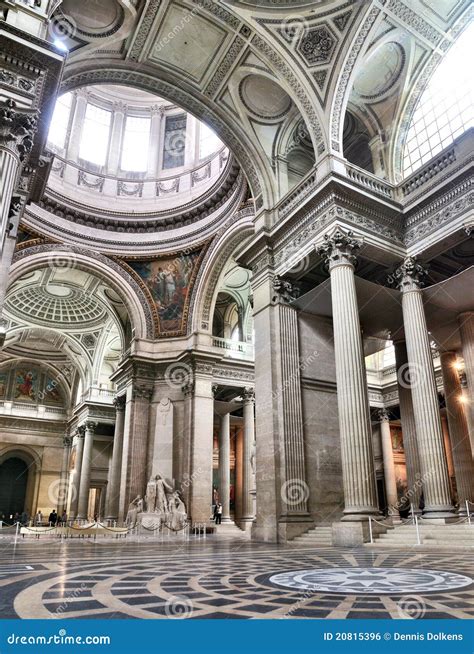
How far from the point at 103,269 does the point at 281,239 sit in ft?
38.0

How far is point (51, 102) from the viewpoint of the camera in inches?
303

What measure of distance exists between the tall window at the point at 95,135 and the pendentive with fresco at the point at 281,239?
64.6 inches

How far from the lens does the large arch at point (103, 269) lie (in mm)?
20266

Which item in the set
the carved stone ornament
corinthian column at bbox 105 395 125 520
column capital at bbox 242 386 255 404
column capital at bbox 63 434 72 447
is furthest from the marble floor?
column capital at bbox 63 434 72 447

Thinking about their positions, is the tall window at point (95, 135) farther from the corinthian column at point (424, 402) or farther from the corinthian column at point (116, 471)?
the corinthian column at point (424, 402)

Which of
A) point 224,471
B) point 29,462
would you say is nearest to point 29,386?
point 29,462

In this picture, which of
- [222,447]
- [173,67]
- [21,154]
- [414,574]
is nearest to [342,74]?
[173,67]

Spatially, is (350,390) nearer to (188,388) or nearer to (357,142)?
(357,142)

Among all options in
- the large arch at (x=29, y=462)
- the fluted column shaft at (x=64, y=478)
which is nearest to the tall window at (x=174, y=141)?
the fluted column shaft at (x=64, y=478)

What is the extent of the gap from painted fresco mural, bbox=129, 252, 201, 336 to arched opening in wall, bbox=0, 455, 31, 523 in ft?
60.8

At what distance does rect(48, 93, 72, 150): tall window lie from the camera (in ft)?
73.7

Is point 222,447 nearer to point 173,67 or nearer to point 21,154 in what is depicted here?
point 173,67

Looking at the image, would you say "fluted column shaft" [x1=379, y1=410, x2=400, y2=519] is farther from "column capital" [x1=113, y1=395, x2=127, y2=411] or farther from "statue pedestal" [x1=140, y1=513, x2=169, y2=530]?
"column capital" [x1=113, y1=395, x2=127, y2=411]

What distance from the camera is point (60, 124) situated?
75.1ft
